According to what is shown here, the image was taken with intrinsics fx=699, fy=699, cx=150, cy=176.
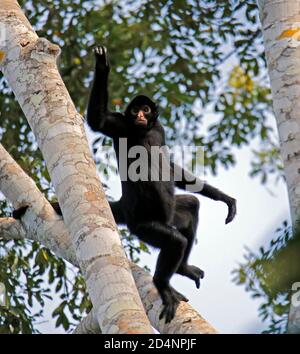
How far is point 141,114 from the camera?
5.84 meters

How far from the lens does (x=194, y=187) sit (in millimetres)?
6188

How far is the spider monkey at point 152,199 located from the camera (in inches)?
199

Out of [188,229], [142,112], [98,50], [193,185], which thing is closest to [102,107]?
[98,50]

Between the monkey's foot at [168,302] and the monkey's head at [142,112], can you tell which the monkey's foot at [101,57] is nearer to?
the monkey's head at [142,112]

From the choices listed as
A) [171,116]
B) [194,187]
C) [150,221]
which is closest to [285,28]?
[150,221]

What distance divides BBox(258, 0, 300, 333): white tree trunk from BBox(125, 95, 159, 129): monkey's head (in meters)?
1.89

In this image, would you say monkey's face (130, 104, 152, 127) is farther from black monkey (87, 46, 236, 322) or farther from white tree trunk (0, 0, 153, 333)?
white tree trunk (0, 0, 153, 333)

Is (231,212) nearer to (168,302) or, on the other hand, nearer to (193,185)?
(193,185)

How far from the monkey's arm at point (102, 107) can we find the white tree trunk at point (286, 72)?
123 cm

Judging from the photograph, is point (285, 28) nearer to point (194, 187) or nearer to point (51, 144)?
point (51, 144)

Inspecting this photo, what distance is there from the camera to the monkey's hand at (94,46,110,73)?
4.71m

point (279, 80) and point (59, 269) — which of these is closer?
point (279, 80)
